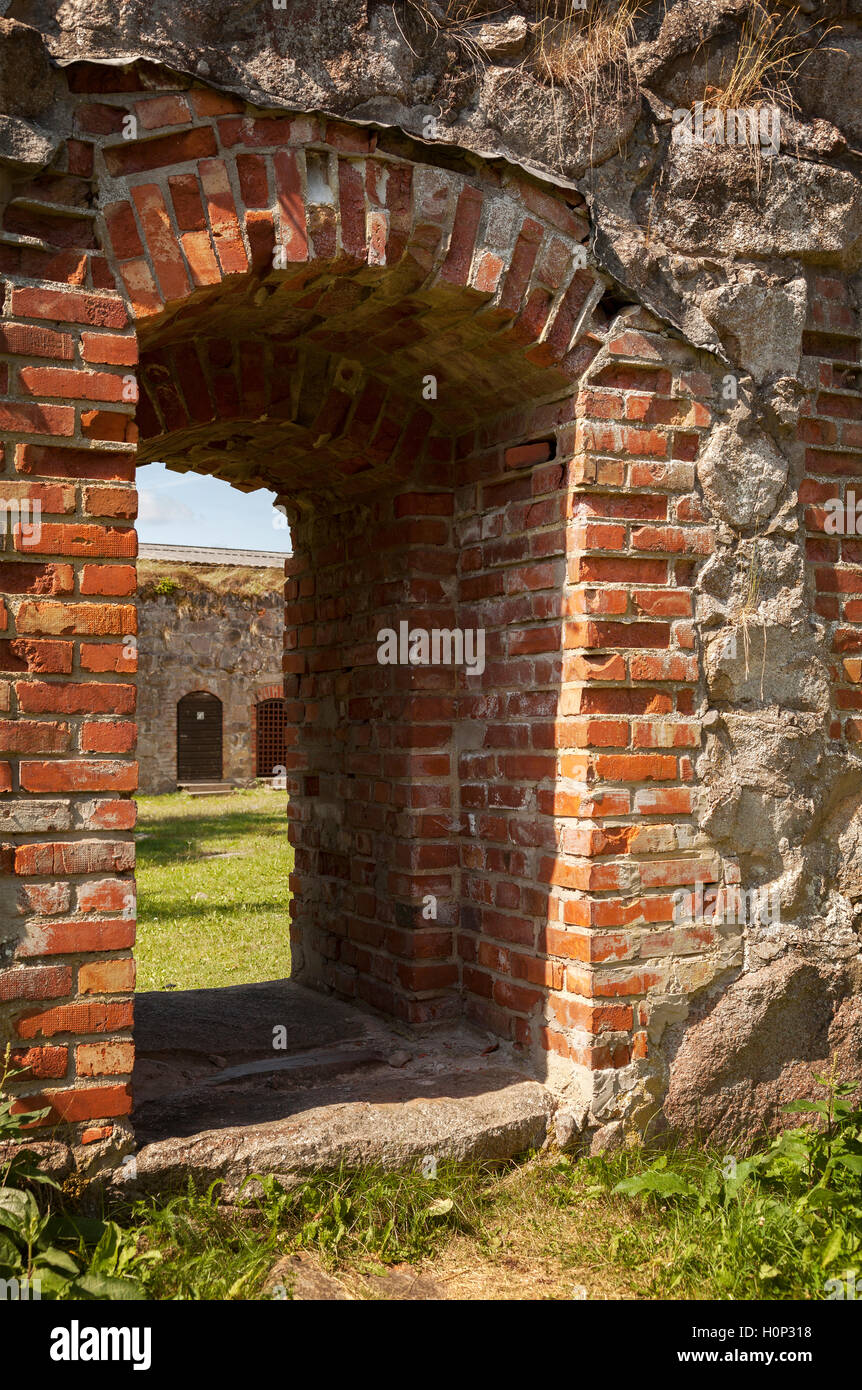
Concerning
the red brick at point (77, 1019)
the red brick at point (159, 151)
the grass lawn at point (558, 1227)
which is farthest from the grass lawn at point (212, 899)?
the red brick at point (159, 151)

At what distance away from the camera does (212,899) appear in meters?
8.49

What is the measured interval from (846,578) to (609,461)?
85 cm

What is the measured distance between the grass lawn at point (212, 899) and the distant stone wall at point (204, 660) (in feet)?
11.3

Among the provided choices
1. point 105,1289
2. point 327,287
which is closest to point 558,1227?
point 105,1289

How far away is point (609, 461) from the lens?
2947 mm

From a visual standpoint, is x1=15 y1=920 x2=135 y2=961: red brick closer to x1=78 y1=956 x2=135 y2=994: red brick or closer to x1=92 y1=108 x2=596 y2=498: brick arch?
x1=78 y1=956 x2=135 y2=994: red brick

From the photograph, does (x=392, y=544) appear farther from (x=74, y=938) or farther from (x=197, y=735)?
(x=197, y=735)

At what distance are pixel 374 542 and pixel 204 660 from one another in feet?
52.4

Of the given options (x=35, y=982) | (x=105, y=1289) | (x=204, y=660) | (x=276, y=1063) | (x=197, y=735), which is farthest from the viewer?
(x=197, y=735)

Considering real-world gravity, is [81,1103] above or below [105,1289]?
above

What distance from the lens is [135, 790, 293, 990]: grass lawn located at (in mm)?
6070

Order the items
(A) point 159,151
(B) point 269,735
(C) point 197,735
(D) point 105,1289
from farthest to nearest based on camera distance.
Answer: (B) point 269,735, (C) point 197,735, (A) point 159,151, (D) point 105,1289
